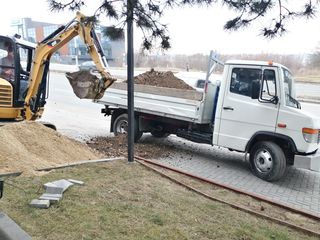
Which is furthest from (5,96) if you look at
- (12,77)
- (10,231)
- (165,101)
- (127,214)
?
(10,231)

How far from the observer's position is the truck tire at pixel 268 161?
7.49m

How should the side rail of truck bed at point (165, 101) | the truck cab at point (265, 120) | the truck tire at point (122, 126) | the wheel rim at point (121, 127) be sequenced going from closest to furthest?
the truck cab at point (265, 120), the side rail of truck bed at point (165, 101), the truck tire at point (122, 126), the wheel rim at point (121, 127)

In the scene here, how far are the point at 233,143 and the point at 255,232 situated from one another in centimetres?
383

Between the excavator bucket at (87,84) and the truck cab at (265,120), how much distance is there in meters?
2.56

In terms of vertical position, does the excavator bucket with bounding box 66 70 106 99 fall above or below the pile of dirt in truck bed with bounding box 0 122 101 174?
above

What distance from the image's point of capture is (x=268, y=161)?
766cm

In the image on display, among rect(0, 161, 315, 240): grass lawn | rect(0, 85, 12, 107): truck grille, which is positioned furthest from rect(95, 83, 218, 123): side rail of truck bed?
rect(0, 161, 315, 240): grass lawn

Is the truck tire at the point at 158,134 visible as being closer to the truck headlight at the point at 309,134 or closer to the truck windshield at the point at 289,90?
the truck windshield at the point at 289,90

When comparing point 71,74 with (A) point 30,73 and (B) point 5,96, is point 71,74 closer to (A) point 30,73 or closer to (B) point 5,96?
(A) point 30,73

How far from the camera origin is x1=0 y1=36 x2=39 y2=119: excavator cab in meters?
8.87

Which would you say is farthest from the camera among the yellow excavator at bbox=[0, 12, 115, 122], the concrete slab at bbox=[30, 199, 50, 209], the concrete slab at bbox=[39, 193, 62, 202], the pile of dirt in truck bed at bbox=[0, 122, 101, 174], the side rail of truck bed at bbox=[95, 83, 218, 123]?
the side rail of truck bed at bbox=[95, 83, 218, 123]

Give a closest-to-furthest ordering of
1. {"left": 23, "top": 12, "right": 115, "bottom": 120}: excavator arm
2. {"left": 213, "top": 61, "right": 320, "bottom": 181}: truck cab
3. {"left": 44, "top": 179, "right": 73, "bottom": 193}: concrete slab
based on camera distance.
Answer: {"left": 44, "top": 179, "right": 73, "bottom": 193}: concrete slab
{"left": 213, "top": 61, "right": 320, "bottom": 181}: truck cab
{"left": 23, "top": 12, "right": 115, "bottom": 120}: excavator arm

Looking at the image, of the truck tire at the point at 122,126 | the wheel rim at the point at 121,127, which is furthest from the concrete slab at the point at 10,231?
the wheel rim at the point at 121,127

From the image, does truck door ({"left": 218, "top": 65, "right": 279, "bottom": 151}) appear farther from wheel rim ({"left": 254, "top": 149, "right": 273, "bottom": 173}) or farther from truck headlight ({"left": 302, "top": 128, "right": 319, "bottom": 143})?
truck headlight ({"left": 302, "top": 128, "right": 319, "bottom": 143})
